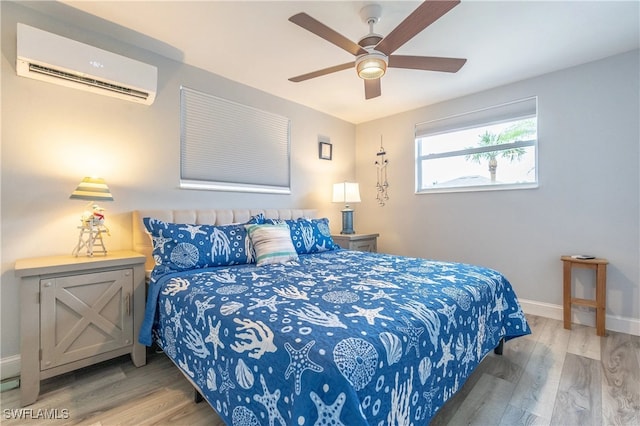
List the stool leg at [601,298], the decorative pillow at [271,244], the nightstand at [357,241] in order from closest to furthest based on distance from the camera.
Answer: the decorative pillow at [271,244]
the stool leg at [601,298]
the nightstand at [357,241]

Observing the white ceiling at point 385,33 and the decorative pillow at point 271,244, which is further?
the decorative pillow at point 271,244

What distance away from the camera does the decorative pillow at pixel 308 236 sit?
2721 mm

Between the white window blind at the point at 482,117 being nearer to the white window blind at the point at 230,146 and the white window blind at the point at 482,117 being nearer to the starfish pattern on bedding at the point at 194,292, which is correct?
the white window blind at the point at 230,146

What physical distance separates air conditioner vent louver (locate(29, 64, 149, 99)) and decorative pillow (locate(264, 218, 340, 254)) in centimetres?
148

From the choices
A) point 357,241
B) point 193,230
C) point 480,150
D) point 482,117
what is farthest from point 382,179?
point 193,230

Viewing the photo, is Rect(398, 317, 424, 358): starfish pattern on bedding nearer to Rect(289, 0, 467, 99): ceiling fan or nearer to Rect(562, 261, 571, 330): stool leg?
Rect(289, 0, 467, 99): ceiling fan

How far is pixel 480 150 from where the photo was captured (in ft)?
11.2

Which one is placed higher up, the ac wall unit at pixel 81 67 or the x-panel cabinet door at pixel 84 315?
the ac wall unit at pixel 81 67

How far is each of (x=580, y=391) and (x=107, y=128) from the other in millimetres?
3759

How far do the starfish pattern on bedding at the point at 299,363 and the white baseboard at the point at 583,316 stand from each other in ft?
10.2

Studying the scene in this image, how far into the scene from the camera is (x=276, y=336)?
3.44 feet

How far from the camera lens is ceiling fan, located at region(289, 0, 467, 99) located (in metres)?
1.60

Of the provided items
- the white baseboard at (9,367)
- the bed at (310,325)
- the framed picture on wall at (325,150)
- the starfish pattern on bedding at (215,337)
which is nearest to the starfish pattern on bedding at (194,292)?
the bed at (310,325)

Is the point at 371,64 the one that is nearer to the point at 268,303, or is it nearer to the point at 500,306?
the point at 268,303
